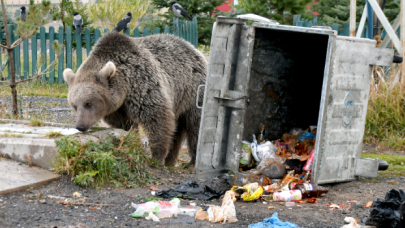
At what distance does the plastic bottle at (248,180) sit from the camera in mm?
5012

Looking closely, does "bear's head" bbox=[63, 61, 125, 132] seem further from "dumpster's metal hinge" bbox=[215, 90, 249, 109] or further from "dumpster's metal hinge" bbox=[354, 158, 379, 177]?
"dumpster's metal hinge" bbox=[354, 158, 379, 177]

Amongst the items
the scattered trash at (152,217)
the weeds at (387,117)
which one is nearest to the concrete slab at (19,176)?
the scattered trash at (152,217)

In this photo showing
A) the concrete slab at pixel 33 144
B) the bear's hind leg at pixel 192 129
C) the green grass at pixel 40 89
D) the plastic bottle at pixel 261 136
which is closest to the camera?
the concrete slab at pixel 33 144

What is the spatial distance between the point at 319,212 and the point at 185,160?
3.86 meters

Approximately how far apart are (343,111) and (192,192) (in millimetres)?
1918

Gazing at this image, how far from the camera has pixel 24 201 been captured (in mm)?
4156

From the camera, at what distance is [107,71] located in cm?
572

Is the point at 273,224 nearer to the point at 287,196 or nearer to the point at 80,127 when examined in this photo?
the point at 287,196

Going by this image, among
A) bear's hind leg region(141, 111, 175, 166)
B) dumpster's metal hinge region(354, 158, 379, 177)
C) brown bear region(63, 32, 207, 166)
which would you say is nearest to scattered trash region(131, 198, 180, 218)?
brown bear region(63, 32, 207, 166)

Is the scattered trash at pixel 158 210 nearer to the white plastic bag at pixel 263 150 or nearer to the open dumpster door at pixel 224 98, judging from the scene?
the open dumpster door at pixel 224 98

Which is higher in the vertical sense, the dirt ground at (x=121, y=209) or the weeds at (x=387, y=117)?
the weeds at (x=387, y=117)

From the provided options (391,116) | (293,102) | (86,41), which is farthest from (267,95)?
(86,41)

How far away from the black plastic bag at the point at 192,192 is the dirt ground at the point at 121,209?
96 millimetres

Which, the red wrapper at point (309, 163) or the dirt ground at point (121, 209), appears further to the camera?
the red wrapper at point (309, 163)
